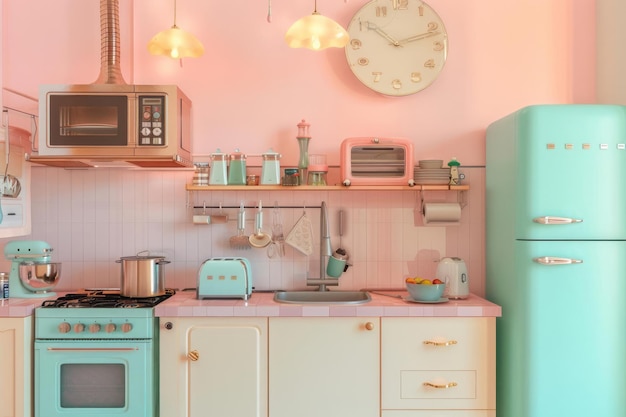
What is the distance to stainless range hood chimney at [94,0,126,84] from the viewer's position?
307cm

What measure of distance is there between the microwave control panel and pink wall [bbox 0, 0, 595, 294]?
0.49 meters

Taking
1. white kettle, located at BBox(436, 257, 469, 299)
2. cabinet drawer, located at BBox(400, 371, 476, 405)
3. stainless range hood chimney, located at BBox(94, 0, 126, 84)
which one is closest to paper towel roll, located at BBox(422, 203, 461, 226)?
white kettle, located at BBox(436, 257, 469, 299)

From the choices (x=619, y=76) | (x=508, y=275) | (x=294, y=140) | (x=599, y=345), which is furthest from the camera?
(x=294, y=140)

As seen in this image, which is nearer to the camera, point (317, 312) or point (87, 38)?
point (317, 312)

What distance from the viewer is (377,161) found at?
10.2ft

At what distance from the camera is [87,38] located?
131 inches

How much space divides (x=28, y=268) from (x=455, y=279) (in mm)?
2290

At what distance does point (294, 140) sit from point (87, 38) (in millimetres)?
1380

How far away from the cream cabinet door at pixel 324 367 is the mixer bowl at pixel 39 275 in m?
1.26

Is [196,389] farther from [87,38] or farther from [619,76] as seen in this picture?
[619,76]

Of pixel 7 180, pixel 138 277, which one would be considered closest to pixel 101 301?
pixel 138 277

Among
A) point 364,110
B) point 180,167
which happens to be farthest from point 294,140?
point 180,167

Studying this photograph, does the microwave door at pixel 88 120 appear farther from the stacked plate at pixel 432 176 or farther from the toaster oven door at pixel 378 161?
the stacked plate at pixel 432 176

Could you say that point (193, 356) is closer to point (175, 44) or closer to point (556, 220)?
point (175, 44)
